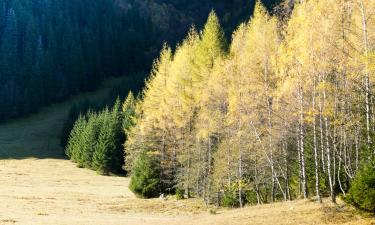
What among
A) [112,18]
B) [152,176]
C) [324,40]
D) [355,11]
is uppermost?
[112,18]

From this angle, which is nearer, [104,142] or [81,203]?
[81,203]

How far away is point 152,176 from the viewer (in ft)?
160

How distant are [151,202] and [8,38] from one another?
133857 mm

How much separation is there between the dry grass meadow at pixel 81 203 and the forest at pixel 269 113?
6.52 feet

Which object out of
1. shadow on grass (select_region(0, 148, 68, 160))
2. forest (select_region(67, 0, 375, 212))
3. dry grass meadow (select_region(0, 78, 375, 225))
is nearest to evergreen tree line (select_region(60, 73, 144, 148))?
dry grass meadow (select_region(0, 78, 375, 225))

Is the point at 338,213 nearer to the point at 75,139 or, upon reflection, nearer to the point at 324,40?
the point at 324,40

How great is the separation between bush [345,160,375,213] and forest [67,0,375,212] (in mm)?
43

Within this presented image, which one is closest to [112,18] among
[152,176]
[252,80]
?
[152,176]

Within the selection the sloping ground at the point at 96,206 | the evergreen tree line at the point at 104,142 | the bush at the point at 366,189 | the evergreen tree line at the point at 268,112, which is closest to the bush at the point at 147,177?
the evergreen tree line at the point at 268,112

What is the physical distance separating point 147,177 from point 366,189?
3353 cm

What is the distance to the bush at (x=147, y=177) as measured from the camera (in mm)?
48438

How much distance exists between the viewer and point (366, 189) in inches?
688

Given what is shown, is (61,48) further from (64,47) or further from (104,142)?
(104,142)

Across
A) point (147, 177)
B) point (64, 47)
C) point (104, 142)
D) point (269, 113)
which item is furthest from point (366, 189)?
point (64, 47)
